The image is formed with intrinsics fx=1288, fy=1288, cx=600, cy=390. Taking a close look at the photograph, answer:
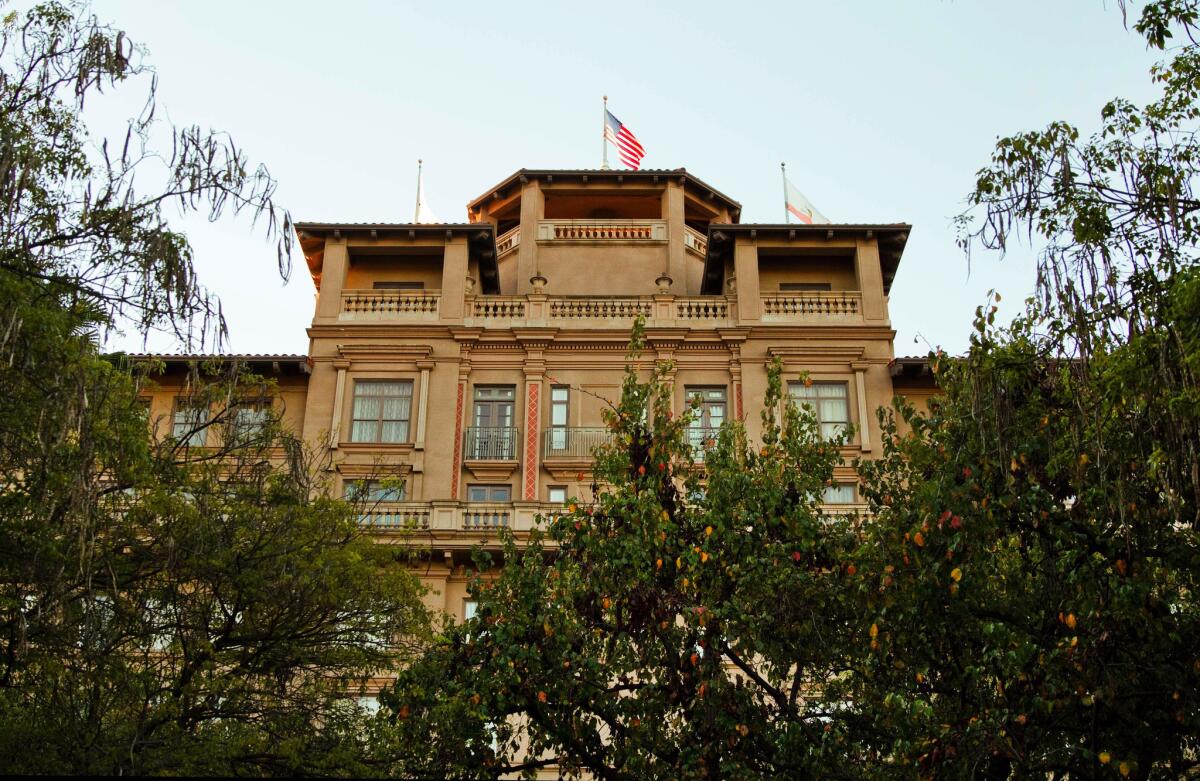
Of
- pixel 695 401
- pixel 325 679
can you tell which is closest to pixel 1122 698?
pixel 695 401

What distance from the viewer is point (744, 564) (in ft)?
60.1

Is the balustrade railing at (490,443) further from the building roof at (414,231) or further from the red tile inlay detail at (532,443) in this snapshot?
the building roof at (414,231)

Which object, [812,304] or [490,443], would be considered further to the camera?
[812,304]

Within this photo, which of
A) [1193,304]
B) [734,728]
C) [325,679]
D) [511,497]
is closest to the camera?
[1193,304]

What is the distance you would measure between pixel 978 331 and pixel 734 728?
6.27 meters

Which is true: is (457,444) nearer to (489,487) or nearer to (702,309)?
(489,487)

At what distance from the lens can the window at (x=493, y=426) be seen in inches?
1393

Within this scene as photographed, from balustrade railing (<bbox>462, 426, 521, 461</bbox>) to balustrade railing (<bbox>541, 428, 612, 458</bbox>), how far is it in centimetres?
84

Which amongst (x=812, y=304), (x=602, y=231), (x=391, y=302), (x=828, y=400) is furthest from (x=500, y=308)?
(x=828, y=400)

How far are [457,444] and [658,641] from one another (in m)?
18.0

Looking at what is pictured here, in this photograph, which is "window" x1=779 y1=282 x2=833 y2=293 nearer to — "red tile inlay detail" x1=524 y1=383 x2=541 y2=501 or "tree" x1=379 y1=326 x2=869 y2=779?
"red tile inlay detail" x1=524 y1=383 x2=541 y2=501

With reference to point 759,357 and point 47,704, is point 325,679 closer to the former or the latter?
point 47,704

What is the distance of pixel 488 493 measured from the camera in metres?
35.1

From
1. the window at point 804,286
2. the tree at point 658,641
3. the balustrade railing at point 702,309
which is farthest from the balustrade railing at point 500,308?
the tree at point 658,641
